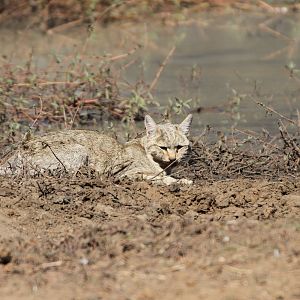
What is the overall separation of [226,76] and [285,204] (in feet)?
28.7

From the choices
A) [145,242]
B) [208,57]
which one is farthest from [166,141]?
[208,57]

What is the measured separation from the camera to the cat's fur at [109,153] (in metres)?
9.27

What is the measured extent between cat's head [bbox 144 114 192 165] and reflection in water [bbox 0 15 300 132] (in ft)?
10.3

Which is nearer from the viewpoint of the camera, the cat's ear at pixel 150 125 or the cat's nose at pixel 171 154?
the cat's nose at pixel 171 154

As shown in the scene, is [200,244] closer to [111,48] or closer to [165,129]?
[165,129]

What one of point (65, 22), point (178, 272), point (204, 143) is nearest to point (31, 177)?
point (204, 143)

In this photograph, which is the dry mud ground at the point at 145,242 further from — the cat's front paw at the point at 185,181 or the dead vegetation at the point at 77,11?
the dead vegetation at the point at 77,11

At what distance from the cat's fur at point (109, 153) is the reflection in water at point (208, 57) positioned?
3.21 metres

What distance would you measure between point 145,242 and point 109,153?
3263 millimetres

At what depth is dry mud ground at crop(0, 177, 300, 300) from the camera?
5.67 meters

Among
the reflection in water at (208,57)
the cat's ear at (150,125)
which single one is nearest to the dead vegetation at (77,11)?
the reflection in water at (208,57)

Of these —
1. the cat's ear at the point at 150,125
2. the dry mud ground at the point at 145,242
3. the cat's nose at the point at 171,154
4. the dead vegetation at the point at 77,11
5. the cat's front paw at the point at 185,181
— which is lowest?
the dead vegetation at the point at 77,11

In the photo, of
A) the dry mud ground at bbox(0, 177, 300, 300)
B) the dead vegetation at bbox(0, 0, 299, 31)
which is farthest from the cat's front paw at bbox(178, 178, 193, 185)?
the dead vegetation at bbox(0, 0, 299, 31)

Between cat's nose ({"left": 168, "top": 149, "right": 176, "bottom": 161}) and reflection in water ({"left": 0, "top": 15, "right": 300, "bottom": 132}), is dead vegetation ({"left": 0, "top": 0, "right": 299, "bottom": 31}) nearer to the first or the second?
reflection in water ({"left": 0, "top": 15, "right": 300, "bottom": 132})
